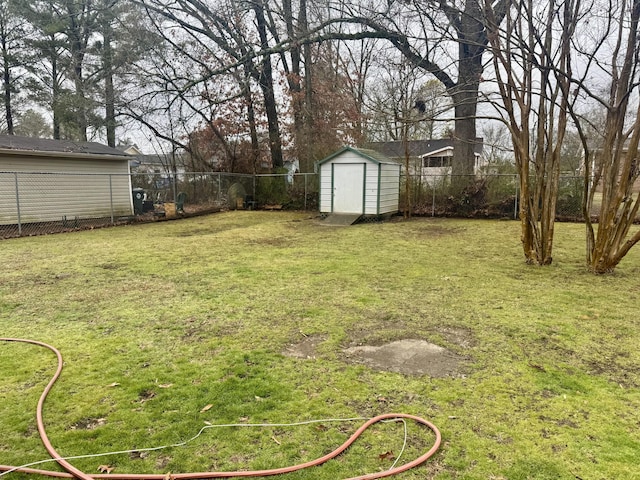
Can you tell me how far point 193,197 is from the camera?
52.1ft

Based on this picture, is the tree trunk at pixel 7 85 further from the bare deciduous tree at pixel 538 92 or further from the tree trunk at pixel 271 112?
the bare deciduous tree at pixel 538 92

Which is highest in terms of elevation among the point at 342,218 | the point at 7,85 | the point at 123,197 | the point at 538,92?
the point at 7,85

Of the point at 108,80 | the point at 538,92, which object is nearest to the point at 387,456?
the point at 538,92

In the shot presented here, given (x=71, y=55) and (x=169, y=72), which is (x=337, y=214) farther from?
(x=71, y=55)

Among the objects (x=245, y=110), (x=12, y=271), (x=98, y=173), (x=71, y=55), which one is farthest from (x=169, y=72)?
(x=12, y=271)

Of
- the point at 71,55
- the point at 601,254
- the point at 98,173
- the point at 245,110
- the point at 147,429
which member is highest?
the point at 71,55

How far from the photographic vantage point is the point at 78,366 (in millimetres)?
2877

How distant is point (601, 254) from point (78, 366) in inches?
245

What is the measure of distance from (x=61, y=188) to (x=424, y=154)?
19.9m

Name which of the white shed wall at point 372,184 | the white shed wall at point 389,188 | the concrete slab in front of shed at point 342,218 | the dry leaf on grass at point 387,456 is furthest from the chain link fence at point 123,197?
the dry leaf on grass at point 387,456

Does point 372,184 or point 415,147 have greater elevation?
point 415,147

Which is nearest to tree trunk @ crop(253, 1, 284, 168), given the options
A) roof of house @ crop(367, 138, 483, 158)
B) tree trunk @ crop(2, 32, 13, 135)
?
roof of house @ crop(367, 138, 483, 158)

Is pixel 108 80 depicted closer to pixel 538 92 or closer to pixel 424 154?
pixel 538 92

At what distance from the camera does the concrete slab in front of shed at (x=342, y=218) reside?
1180cm
